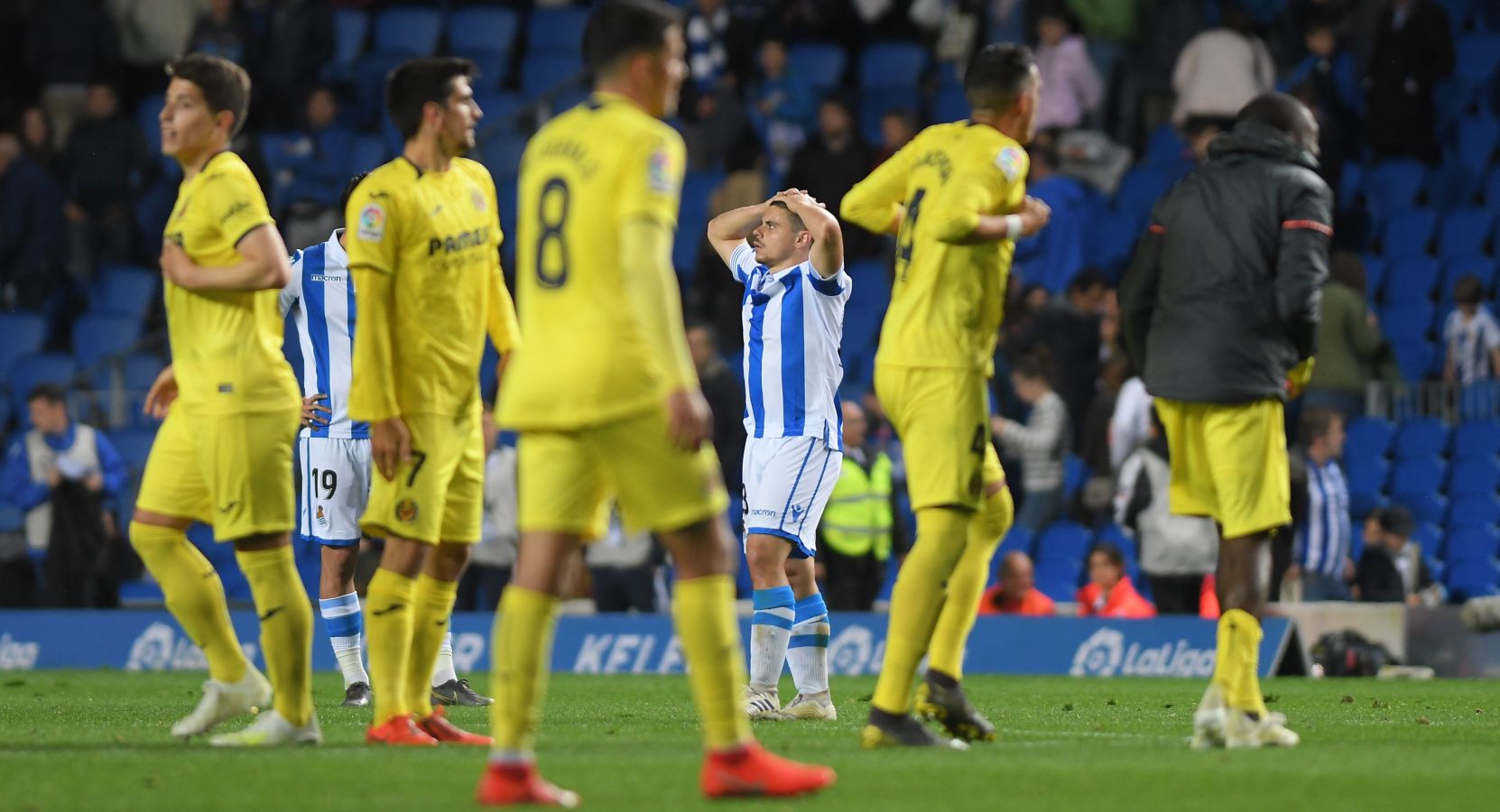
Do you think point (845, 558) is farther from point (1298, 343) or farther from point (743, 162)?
point (1298, 343)

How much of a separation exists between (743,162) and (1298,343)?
13.0m

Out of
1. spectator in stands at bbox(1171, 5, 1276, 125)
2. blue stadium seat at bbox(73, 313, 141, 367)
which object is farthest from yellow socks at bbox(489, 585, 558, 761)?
blue stadium seat at bbox(73, 313, 141, 367)

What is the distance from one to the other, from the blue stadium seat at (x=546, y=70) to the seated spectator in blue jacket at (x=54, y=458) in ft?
23.4

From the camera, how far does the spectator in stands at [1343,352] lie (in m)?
17.8

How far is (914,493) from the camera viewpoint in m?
7.70

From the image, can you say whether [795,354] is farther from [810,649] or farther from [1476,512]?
[1476,512]

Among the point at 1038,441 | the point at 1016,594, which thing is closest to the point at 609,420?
the point at 1016,594

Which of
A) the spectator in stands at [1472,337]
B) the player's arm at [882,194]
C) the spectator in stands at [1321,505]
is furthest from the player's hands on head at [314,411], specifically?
the spectator in stands at [1472,337]

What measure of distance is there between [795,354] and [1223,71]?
10.8 m

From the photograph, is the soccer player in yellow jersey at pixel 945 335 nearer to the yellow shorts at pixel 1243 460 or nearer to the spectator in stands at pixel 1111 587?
the yellow shorts at pixel 1243 460

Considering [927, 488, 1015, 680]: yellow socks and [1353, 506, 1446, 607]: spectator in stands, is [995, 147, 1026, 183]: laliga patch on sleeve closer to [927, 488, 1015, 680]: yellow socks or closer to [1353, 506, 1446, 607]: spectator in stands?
[927, 488, 1015, 680]: yellow socks

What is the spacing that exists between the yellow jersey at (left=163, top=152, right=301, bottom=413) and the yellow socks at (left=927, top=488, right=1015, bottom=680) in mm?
2607

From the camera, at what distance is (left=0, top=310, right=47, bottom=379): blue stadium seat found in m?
20.6

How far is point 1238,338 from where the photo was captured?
7.91 meters
